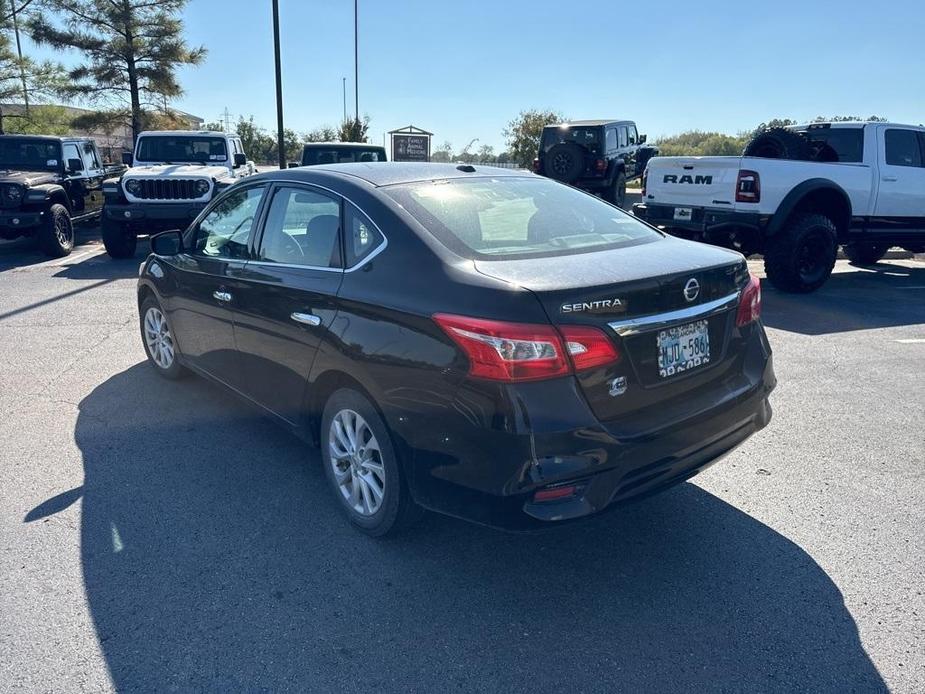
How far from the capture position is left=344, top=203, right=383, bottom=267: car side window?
3.13 metres

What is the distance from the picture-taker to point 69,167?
42.1 feet

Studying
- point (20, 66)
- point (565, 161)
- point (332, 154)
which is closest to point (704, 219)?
point (332, 154)

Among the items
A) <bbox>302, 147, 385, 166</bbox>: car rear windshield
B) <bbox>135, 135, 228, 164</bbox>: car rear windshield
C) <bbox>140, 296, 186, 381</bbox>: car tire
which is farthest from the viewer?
<bbox>302, 147, 385, 166</bbox>: car rear windshield

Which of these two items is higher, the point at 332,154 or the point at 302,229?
the point at 332,154

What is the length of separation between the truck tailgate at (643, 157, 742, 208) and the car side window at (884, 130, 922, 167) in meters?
2.74

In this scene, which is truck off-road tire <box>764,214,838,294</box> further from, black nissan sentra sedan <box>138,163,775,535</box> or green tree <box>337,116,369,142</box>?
green tree <box>337,116,369,142</box>

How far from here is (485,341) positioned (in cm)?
251

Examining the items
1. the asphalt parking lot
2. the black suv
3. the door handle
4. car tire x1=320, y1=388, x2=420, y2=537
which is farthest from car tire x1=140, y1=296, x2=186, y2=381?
the black suv

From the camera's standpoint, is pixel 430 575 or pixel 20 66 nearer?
pixel 430 575

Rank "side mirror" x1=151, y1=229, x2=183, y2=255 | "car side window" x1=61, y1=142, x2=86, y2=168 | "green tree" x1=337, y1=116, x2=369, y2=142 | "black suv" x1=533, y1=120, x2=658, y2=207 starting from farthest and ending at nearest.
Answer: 1. "green tree" x1=337, y1=116, x2=369, y2=142
2. "black suv" x1=533, y1=120, x2=658, y2=207
3. "car side window" x1=61, y1=142, x2=86, y2=168
4. "side mirror" x1=151, y1=229, x2=183, y2=255

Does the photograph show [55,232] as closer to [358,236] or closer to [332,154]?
[332,154]

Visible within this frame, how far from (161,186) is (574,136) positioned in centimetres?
1034

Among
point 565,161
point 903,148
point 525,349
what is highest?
point 565,161

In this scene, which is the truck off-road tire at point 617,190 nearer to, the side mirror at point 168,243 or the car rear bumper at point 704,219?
the car rear bumper at point 704,219
